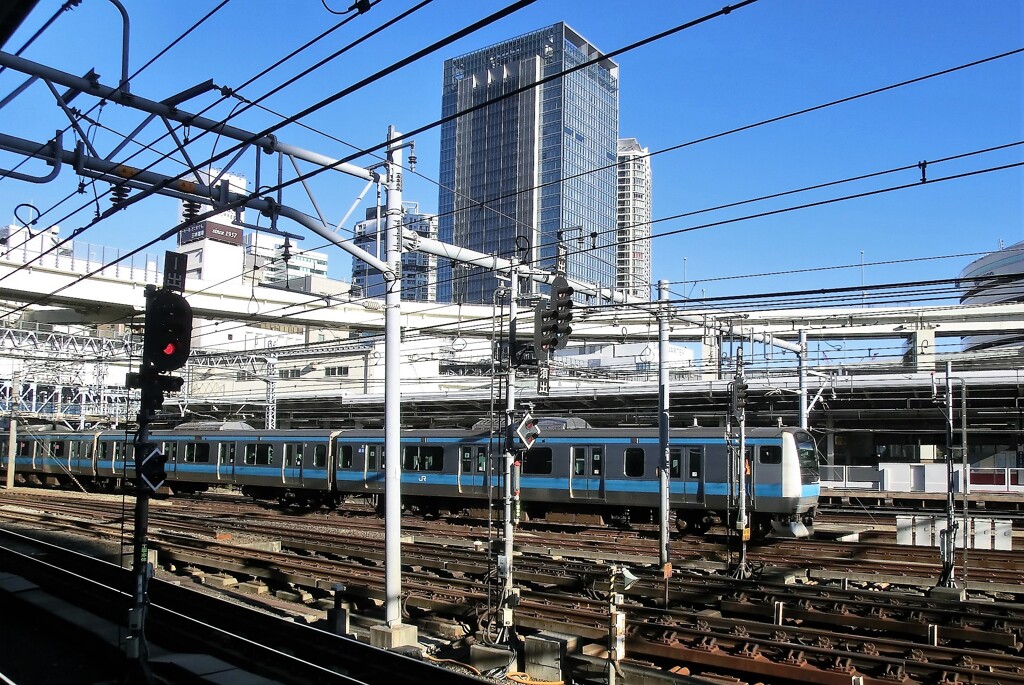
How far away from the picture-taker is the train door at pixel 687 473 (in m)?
21.7

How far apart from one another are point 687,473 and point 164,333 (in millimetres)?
15659

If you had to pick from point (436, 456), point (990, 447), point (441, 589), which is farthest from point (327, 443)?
point (990, 447)

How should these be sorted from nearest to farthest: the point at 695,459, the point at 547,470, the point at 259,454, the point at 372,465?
the point at 695,459
the point at 547,470
the point at 372,465
the point at 259,454

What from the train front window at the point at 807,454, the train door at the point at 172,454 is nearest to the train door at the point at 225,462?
the train door at the point at 172,454

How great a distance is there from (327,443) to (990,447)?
28228mm

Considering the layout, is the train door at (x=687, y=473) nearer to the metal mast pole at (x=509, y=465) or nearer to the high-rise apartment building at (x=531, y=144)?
the metal mast pole at (x=509, y=465)

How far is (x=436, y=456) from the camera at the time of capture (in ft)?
85.7

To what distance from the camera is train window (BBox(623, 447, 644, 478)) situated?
2250 centimetres

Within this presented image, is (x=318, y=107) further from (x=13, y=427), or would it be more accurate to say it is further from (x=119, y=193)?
(x=13, y=427)

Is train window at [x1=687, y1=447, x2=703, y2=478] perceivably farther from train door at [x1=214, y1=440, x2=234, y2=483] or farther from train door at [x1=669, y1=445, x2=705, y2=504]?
train door at [x1=214, y1=440, x2=234, y2=483]

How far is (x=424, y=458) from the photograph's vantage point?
26516mm

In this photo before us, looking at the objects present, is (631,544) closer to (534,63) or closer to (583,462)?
(583,462)

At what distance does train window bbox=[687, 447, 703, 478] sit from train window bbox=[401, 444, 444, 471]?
25.5 feet

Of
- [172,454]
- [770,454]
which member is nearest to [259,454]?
[172,454]
